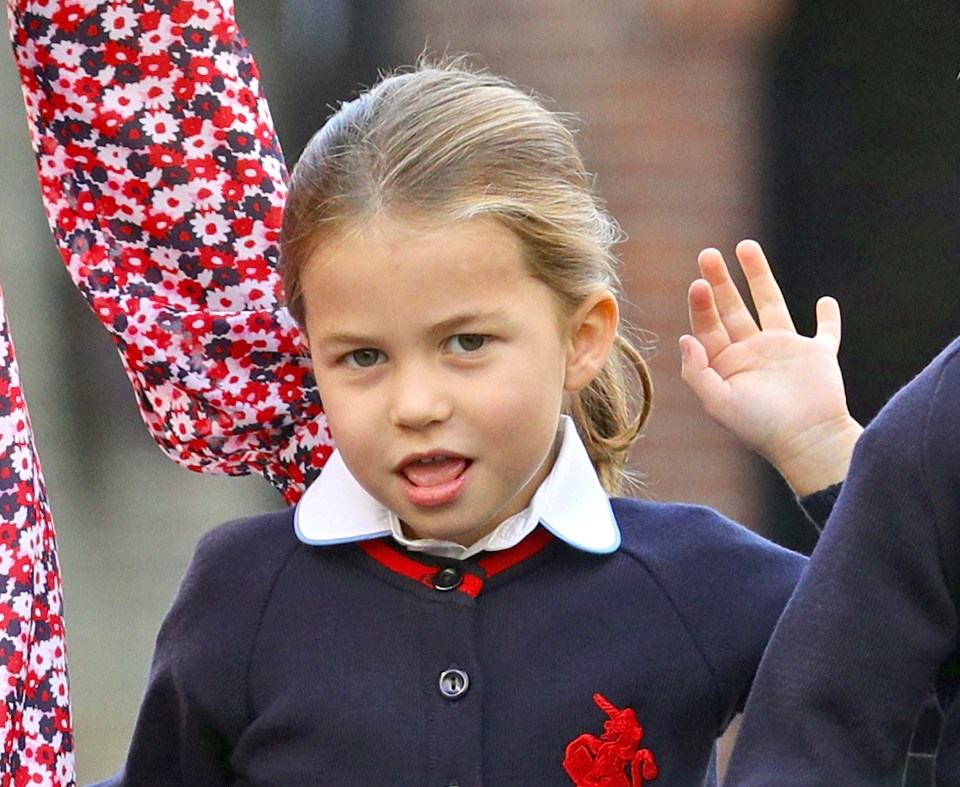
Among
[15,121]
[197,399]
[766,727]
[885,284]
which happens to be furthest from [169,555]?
[766,727]

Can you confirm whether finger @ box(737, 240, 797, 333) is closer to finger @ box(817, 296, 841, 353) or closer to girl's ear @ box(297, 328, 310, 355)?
finger @ box(817, 296, 841, 353)

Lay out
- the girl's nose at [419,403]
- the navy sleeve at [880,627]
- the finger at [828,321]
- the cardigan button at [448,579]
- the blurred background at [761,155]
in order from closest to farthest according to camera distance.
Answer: the navy sleeve at [880,627]
the girl's nose at [419,403]
the cardigan button at [448,579]
the finger at [828,321]
the blurred background at [761,155]

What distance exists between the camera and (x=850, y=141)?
5.14 meters

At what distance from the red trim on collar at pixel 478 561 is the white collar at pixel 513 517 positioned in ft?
0.05

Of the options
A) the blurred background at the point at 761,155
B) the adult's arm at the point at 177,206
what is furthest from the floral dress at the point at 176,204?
the blurred background at the point at 761,155

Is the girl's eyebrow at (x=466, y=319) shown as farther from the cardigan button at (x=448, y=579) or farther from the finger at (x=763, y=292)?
the finger at (x=763, y=292)

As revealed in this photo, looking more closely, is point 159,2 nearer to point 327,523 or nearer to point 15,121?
point 327,523

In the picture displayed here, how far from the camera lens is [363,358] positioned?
223cm

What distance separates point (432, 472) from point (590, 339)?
10.1 inches

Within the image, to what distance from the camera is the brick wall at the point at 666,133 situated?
509 cm

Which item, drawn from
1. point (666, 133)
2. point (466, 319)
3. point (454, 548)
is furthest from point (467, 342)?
point (666, 133)

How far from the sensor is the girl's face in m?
2.18

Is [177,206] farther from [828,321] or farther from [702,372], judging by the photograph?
[828,321]

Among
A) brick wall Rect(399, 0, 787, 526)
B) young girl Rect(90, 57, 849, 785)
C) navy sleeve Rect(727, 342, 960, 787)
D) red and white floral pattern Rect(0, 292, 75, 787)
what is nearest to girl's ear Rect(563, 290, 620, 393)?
young girl Rect(90, 57, 849, 785)
